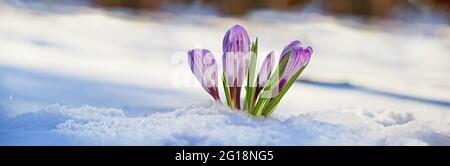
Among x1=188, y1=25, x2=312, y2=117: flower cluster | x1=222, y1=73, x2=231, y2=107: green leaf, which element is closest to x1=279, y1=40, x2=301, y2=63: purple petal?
x1=188, y1=25, x2=312, y2=117: flower cluster

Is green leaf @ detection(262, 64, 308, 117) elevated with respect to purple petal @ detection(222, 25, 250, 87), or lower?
lower

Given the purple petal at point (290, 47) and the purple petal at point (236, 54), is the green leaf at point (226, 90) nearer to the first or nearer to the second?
the purple petal at point (236, 54)

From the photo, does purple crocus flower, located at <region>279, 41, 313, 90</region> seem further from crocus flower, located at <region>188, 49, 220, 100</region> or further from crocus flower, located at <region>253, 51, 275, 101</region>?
crocus flower, located at <region>188, 49, 220, 100</region>

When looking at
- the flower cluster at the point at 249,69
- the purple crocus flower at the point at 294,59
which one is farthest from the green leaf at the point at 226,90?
the purple crocus flower at the point at 294,59

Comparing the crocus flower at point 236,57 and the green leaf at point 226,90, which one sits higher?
the crocus flower at point 236,57

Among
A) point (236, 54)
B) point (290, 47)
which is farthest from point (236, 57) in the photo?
point (290, 47)
